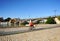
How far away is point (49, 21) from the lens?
5019 cm

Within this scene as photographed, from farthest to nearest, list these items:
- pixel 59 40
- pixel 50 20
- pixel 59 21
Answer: pixel 59 21, pixel 50 20, pixel 59 40

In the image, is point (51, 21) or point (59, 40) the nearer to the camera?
point (59, 40)

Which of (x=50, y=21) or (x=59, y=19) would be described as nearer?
(x=50, y=21)

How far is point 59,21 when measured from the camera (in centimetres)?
5844

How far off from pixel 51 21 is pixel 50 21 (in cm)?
37

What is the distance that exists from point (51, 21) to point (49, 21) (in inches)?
30.3

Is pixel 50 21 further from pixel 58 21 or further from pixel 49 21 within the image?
pixel 58 21

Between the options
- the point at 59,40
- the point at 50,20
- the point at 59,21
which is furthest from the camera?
the point at 59,21

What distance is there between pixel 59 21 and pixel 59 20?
0.42 metres

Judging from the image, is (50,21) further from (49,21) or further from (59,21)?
(59,21)

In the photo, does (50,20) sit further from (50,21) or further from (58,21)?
(58,21)

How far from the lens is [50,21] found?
164 feet

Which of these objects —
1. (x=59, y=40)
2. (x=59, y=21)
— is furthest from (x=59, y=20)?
(x=59, y=40)

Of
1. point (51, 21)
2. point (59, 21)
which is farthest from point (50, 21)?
point (59, 21)
